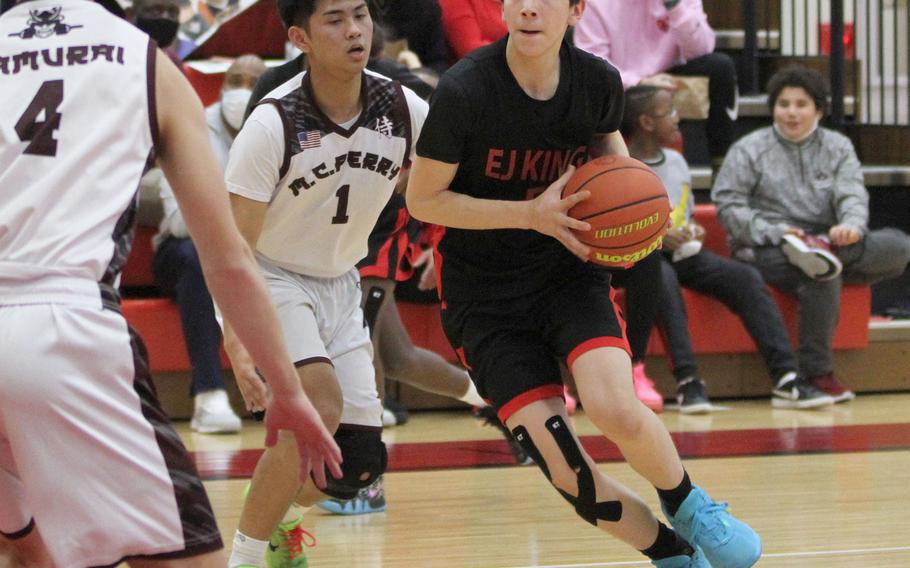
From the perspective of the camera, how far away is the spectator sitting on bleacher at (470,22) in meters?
6.89

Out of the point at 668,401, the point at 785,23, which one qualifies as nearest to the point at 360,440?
the point at 668,401

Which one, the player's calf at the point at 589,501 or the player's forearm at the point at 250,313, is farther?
the player's calf at the point at 589,501

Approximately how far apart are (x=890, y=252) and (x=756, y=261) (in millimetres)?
662

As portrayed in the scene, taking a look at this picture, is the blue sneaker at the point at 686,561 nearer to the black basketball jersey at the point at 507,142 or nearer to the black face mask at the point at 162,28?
the black basketball jersey at the point at 507,142

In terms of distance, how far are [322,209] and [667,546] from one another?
123 centimetres

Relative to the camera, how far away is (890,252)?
6.75 metres

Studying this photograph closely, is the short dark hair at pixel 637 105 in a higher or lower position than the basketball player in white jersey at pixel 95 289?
lower

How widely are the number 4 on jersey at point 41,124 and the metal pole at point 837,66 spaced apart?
258 inches

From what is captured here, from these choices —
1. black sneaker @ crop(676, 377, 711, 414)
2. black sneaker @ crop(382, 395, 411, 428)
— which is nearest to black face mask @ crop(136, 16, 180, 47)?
black sneaker @ crop(382, 395, 411, 428)

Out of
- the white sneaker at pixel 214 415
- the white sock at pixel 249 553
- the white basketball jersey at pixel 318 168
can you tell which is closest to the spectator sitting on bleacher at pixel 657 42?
the white sneaker at pixel 214 415

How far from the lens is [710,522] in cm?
317

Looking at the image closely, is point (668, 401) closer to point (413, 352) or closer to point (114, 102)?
point (413, 352)

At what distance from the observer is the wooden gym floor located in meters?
3.88

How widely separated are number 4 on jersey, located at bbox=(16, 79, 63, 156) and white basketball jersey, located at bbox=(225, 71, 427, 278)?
4.25 ft
